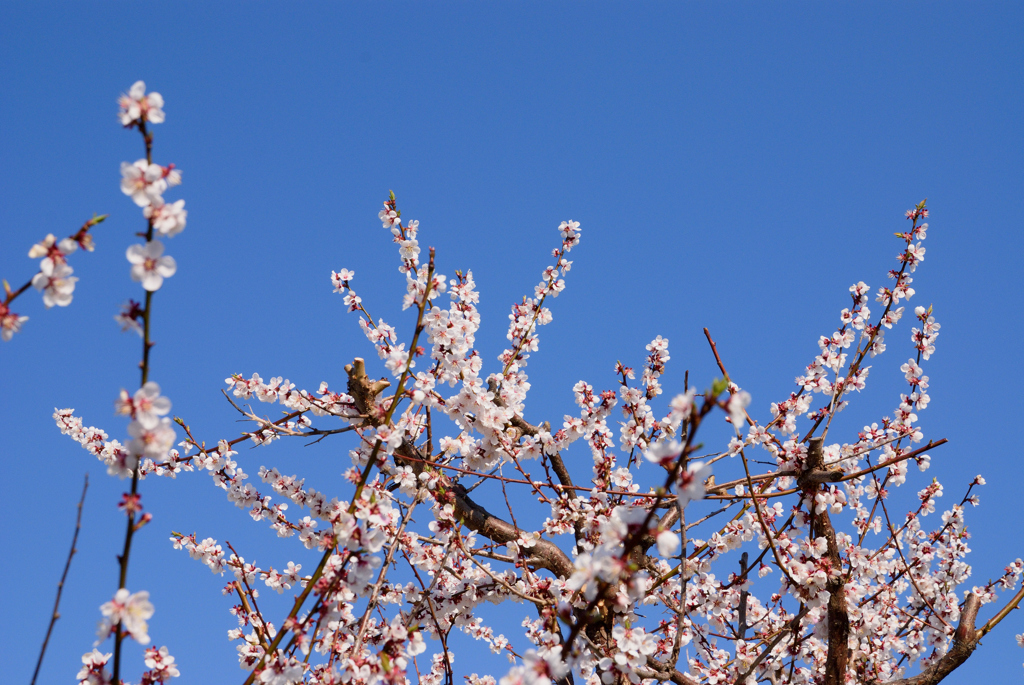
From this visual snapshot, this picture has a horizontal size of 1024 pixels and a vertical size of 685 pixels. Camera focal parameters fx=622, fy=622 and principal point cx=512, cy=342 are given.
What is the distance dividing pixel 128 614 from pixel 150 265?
113 cm

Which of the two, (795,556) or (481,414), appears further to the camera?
(481,414)

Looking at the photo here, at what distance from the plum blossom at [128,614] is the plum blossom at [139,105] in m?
1.51

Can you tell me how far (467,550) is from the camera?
4.23 meters

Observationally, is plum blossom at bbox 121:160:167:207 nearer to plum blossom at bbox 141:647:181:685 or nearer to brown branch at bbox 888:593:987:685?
plum blossom at bbox 141:647:181:685

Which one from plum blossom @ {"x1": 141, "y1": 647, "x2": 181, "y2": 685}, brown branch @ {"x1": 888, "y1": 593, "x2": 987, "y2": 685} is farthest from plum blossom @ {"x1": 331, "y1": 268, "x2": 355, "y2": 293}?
brown branch @ {"x1": 888, "y1": 593, "x2": 987, "y2": 685}

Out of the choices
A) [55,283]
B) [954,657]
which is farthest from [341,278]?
[954,657]

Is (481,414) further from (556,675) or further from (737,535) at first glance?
(556,675)

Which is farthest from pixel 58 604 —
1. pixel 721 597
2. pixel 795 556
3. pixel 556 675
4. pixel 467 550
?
pixel 721 597

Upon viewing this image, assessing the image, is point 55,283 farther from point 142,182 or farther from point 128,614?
point 128,614

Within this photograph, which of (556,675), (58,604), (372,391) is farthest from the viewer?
(372,391)

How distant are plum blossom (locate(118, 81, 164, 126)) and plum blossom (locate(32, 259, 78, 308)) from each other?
0.52m

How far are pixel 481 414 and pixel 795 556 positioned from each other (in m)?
2.28

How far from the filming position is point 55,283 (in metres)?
2.08

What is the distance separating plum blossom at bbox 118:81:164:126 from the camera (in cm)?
200
